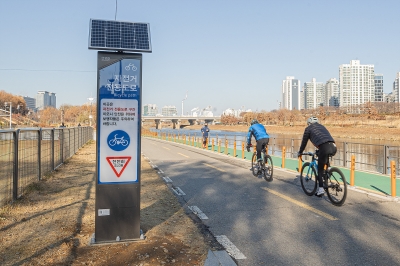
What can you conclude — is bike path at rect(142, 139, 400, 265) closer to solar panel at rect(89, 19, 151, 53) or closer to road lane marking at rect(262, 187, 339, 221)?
road lane marking at rect(262, 187, 339, 221)

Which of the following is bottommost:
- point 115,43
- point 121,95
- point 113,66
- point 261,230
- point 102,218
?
point 261,230

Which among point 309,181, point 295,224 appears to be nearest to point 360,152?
point 309,181

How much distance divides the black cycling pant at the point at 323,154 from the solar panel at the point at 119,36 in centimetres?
465

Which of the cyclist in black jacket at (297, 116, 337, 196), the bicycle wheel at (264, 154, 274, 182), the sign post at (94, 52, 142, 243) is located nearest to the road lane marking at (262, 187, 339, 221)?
the cyclist in black jacket at (297, 116, 337, 196)

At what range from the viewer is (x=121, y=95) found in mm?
4848

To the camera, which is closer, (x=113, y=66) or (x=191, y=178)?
(x=113, y=66)

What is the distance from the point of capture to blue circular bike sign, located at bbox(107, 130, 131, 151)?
487cm

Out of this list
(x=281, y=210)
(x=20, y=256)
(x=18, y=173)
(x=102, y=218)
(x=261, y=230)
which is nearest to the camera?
(x=20, y=256)

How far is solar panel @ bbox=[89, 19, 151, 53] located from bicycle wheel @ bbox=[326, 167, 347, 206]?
16.3 feet

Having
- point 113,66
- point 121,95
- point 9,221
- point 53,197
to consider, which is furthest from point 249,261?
point 53,197

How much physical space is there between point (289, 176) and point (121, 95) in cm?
863

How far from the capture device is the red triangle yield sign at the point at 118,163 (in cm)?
486

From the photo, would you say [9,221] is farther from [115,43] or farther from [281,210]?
[281,210]

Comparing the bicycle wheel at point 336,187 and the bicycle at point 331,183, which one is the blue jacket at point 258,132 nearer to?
the bicycle at point 331,183
